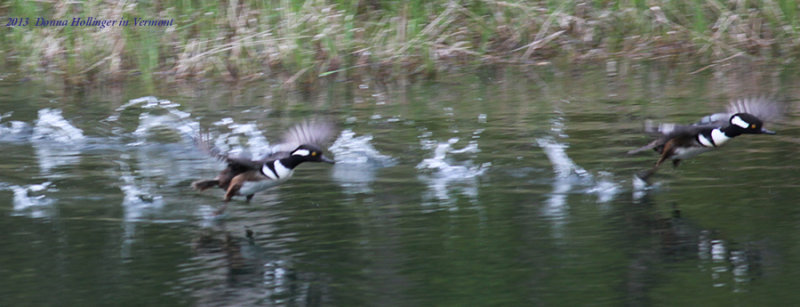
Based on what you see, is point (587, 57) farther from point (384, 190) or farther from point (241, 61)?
point (384, 190)

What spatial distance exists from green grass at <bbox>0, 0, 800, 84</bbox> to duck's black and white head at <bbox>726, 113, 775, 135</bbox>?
4.94 metres

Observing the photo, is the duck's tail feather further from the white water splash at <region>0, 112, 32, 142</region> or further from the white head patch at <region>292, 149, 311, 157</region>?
the white water splash at <region>0, 112, 32, 142</region>

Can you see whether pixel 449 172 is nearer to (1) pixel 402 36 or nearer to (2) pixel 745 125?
(2) pixel 745 125

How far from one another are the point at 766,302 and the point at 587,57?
25.9 ft

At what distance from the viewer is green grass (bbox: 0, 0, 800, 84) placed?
42.0 ft

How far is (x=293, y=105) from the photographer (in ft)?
38.8

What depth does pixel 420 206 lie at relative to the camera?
24.7 feet

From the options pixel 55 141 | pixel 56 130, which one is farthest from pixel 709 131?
pixel 56 130

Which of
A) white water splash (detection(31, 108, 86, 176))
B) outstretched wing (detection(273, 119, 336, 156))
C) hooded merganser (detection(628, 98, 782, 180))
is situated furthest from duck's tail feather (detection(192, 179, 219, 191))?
hooded merganser (detection(628, 98, 782, 180))

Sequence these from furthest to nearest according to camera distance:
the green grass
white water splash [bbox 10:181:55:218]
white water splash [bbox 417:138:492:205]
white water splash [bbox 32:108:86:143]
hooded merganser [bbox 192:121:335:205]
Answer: the green grass < white water splash [bbox 32:108:86:143] < white water splash [bbox 417:138:492:205] < white water splash [bbox 10:181:55:218] < hooded merganser [bbox 192:121:335:205]

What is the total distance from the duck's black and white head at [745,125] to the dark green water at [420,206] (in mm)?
335

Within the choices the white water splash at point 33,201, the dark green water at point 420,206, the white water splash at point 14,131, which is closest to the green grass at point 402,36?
the dark green water at point 420,206

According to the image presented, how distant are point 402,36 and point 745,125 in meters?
5.86

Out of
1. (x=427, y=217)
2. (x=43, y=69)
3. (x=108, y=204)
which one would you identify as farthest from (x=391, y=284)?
(x=43, y=69)
